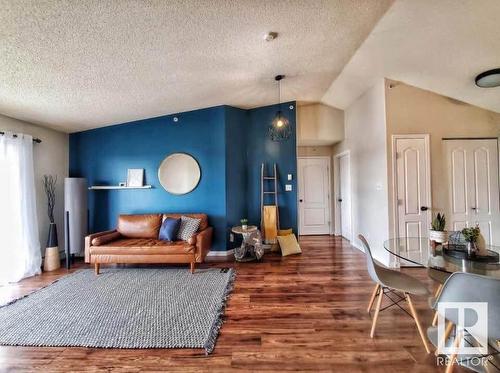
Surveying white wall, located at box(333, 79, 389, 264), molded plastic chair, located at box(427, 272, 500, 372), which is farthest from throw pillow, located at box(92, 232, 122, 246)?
white wall, located at box(333, 79, 389, 264)

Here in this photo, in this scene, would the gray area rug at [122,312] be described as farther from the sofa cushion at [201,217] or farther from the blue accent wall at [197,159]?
the blue accent wall at [197,159]

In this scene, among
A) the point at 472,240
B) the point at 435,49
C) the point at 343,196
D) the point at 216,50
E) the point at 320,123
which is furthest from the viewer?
the point at 343,196

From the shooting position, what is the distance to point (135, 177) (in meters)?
4.19

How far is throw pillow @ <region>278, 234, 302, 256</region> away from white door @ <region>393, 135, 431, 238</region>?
159cm

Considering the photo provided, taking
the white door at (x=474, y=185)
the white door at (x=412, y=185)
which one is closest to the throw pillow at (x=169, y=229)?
the white door at (x=412, y=185)

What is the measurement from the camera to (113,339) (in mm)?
1873

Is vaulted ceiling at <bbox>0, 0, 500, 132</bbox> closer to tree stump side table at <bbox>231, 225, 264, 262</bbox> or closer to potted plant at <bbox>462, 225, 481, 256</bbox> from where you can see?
potted plant at <bbox>462, 225, 481, 256</bbox>

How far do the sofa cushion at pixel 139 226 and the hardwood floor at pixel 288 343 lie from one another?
1.31 metres

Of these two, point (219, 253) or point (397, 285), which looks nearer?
point (397, 285)

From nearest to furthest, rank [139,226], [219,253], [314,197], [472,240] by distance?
[472,240]
[139,226]
[219,253]
[314,197]

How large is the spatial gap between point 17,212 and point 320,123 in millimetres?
5355

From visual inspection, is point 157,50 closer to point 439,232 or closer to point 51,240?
point 439,232

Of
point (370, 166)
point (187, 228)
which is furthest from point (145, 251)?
point (370, 166)

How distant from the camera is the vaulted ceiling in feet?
5.94
